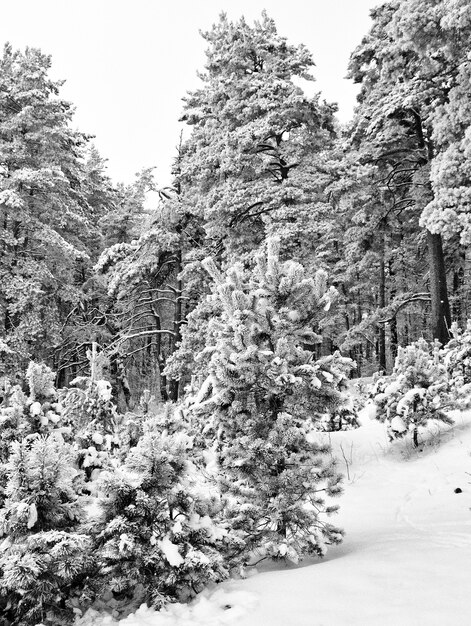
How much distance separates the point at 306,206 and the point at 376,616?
12061mm

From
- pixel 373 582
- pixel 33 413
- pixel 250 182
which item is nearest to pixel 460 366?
pixel 373 582

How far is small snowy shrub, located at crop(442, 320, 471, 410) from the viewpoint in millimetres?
7789

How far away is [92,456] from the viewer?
6062mm

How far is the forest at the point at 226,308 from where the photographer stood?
3.23 metres

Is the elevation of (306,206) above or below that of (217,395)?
above

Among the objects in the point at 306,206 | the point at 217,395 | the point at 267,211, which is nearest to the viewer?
the point at 217,395

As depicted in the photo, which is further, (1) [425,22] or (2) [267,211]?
(2) [267,211]

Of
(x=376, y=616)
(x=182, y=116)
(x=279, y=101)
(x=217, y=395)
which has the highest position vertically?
(x=182, y=116)

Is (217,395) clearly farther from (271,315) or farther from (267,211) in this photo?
(267,211)

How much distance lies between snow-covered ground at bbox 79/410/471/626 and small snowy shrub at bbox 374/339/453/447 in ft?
5.32

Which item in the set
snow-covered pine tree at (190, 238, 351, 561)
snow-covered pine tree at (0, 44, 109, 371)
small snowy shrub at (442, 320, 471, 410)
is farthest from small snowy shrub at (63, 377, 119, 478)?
snow-covered pine tree at (0, 44, 109, 371)

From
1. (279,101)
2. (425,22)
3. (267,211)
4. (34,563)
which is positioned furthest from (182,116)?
(34,563)

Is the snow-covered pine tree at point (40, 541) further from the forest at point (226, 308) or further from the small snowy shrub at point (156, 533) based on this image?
the small snowy shrub at point (156, 533)

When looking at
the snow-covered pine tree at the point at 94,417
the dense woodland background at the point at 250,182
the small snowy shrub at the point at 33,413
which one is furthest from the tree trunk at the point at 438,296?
the small snowy shrub at the point at 33,413
